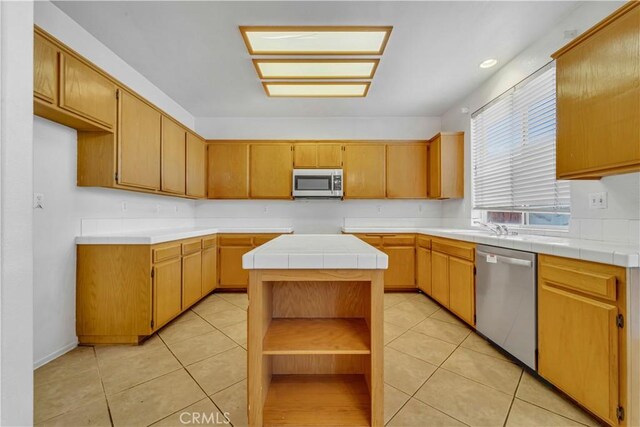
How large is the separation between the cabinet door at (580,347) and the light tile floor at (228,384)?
0.15 meters

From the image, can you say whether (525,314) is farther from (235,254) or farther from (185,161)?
(185,161)

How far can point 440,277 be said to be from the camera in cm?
292

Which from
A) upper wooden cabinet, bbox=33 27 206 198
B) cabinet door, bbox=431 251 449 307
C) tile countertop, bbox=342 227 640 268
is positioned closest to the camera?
tile countertop, bbox=342 227 640 268

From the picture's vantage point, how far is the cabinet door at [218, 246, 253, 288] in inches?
138

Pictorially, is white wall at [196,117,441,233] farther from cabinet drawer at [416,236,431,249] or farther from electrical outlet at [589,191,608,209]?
electrical outlet at [589,191,608,209]

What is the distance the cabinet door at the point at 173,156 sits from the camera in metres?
2.85

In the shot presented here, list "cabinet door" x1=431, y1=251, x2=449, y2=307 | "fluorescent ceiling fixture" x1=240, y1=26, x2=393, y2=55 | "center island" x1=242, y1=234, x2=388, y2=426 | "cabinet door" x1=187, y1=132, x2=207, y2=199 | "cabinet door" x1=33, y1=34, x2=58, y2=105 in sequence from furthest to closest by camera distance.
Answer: "cabinet door" x1=187, y1=132, x2=207, y2=199
"cabinet door" x1=431, y1=251, x2=449, y2=307
"fluorescent ceiling fixture" x1=240, y1=26, x2=393, y2=55
"cabinet door" x1=33, y1=34, x2=58, y2=105
"center island" x1=242, y1=234, x2=388, y2=426

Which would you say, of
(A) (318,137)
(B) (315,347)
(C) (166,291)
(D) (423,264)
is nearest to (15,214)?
(B) (315,347)

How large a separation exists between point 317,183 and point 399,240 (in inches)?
58.6

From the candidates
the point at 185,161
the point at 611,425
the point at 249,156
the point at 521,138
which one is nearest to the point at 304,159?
the point at 249,156

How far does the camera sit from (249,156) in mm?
3871

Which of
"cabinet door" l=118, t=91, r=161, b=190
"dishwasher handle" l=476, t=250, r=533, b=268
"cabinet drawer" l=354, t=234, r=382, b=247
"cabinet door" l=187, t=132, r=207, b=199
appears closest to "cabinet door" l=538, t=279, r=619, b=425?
"dishwasher handle" l=476, t=250, r=533, b=268

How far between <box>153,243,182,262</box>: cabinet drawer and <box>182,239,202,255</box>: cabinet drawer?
0.30 feet

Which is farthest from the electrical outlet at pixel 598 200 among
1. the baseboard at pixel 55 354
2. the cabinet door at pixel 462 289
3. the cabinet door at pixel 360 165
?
the baseboard at pixel 55 354
